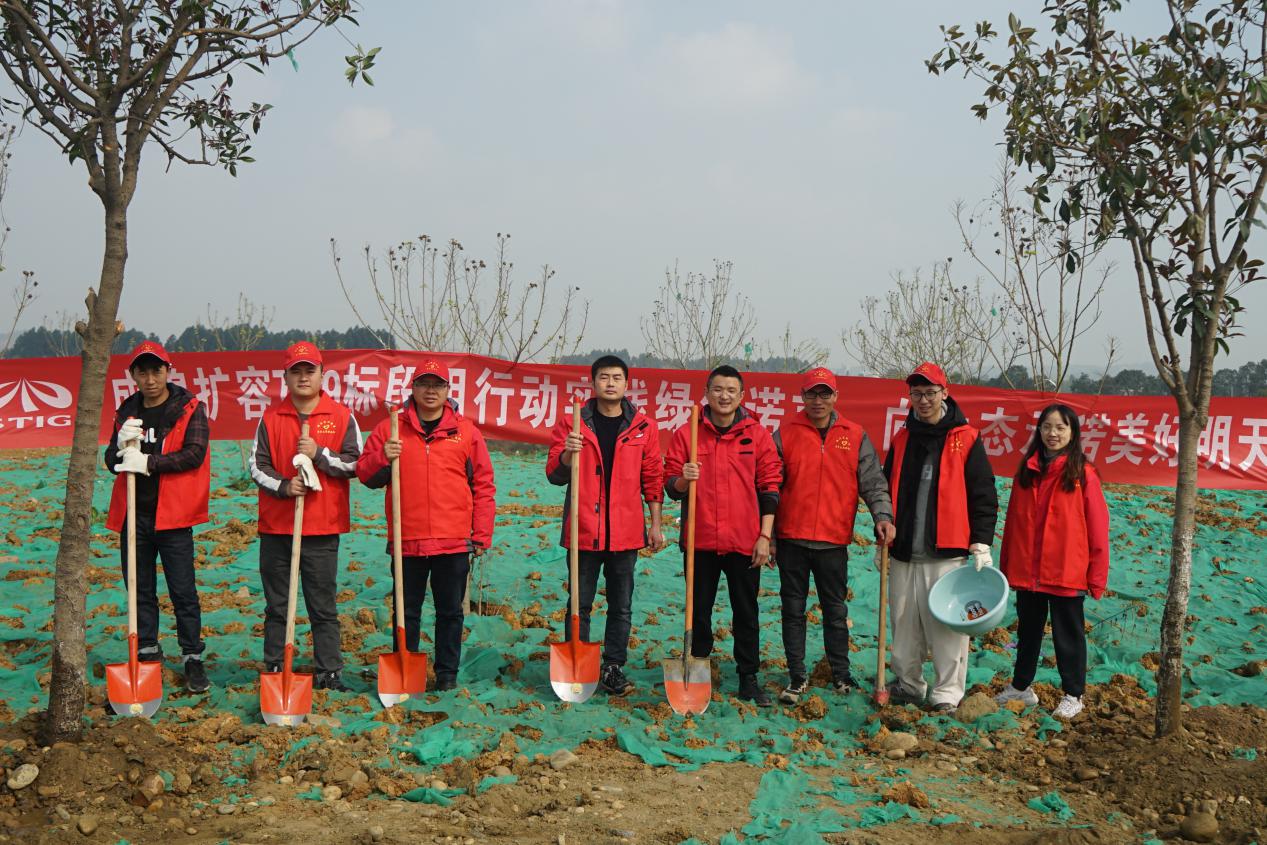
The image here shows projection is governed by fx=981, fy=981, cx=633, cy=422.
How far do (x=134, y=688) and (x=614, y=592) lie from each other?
2096mm

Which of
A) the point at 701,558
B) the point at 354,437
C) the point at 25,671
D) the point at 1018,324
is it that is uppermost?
the point at 1018,324

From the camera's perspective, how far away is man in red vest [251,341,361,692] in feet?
14.8

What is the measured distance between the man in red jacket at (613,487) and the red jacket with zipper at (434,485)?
0.41 meters

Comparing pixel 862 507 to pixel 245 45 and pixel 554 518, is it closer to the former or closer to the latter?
pixel 554 518

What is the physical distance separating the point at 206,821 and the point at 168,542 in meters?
1.63

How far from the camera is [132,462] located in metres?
4.31

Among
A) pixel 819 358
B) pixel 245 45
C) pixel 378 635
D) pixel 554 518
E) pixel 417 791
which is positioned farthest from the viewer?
pixel 819 358

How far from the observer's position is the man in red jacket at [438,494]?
451 centimetres

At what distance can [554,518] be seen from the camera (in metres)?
8.84

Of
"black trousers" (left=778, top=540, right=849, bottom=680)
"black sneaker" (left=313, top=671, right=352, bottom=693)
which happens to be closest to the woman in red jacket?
"black trousers" (left=778, top=540, right=849, bottom=680)

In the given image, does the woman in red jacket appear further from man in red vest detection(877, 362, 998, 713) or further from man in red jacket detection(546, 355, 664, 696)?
man in red jacket detection(546, 355, 664, 696)

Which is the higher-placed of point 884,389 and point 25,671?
point 884,389

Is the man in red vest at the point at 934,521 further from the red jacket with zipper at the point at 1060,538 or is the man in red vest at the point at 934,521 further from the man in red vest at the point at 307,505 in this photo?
the man in red vest at the point at 307,505

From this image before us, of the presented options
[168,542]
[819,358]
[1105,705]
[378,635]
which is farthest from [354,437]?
[819,358]
